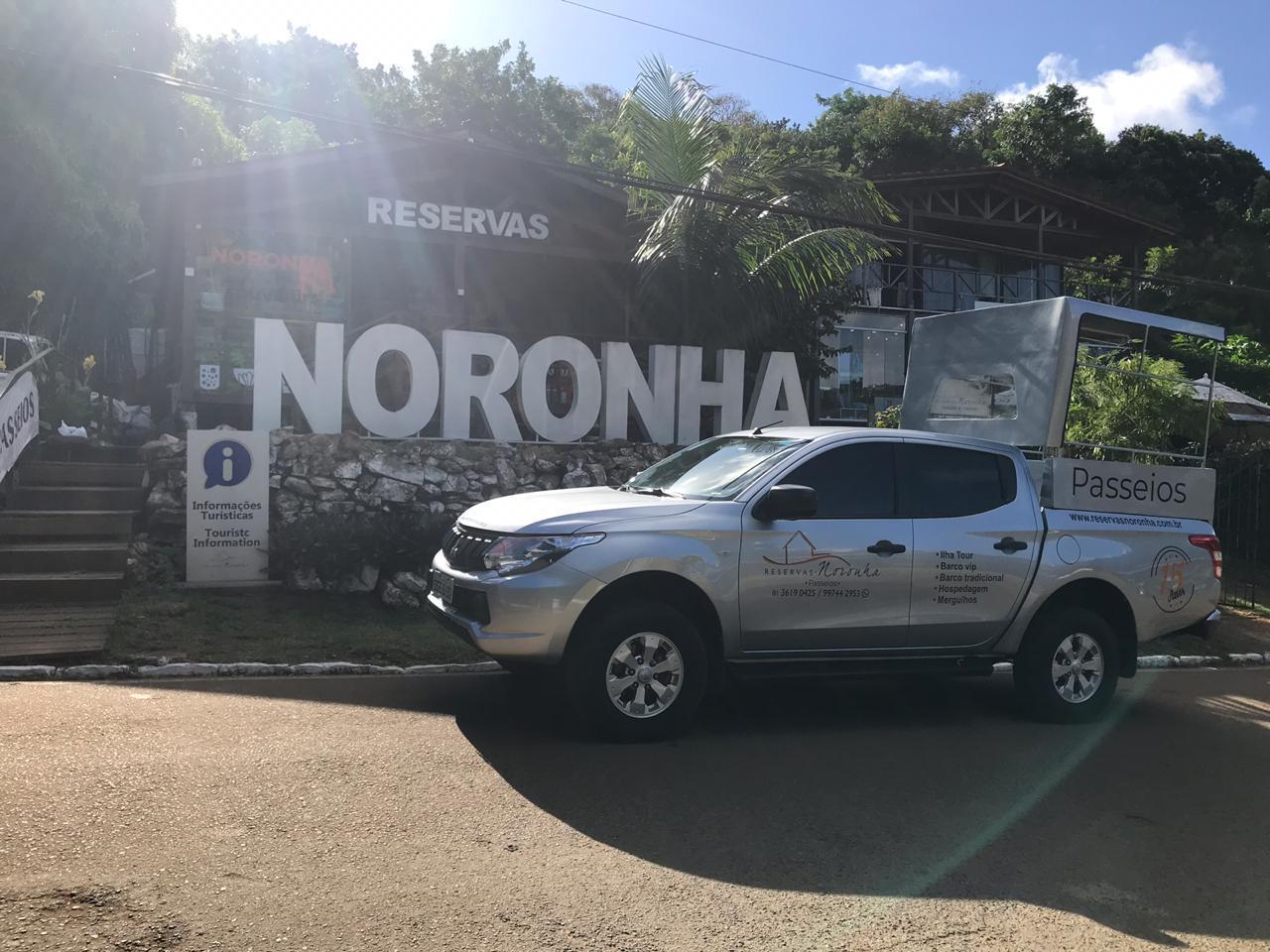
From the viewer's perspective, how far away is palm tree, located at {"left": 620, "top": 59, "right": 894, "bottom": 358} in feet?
50.6

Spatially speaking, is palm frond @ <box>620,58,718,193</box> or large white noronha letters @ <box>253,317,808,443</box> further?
palm frond @ <box>620,58,718,193</box>

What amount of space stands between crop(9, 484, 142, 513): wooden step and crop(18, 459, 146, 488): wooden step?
137 millimetres

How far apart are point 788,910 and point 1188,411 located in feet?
41.4

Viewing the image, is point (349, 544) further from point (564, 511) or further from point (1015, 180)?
point (1015, 180)

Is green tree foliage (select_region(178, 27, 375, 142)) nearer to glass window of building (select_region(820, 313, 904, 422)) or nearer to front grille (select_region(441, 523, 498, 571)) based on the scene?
glass window of building (select_region(820, 313, 904, 422))

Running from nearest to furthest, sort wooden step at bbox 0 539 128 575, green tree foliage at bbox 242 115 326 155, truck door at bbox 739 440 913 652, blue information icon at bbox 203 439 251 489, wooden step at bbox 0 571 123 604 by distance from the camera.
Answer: truck door at bbox 739 440 913 652 → wooden step at bbox 0 571 123 604 → wooden step at bbox 0 539 128 575 → blue information icon at bbox 203 439 251 489 → green tree foliage at bbox 242 115 326 155

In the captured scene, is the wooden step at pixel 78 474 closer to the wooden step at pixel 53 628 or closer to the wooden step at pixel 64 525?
the wooden step at pixel 64 525

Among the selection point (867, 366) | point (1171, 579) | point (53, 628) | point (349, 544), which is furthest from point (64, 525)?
point (867, 366)

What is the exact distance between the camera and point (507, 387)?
13352mm

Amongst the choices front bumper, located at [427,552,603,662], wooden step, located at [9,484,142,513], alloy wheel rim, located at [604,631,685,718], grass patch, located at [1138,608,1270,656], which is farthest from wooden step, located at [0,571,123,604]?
grass patch, located at [1138,608,1270,656]

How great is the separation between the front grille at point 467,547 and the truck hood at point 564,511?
0.17 ft

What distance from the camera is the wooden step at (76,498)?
1075 cm

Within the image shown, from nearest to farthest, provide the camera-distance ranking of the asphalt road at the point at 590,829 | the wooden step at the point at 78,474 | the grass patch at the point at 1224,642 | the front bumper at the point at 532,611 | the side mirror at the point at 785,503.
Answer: the asphalt road at the point at 590,829
the front bumper at the point at 532,611
the side mirror at the point at 785,503
the wooden step at the point at 78,474
the grass patch at the point at 1224,642

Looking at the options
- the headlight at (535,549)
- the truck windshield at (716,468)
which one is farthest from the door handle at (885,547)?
the headlight at (535,549)
